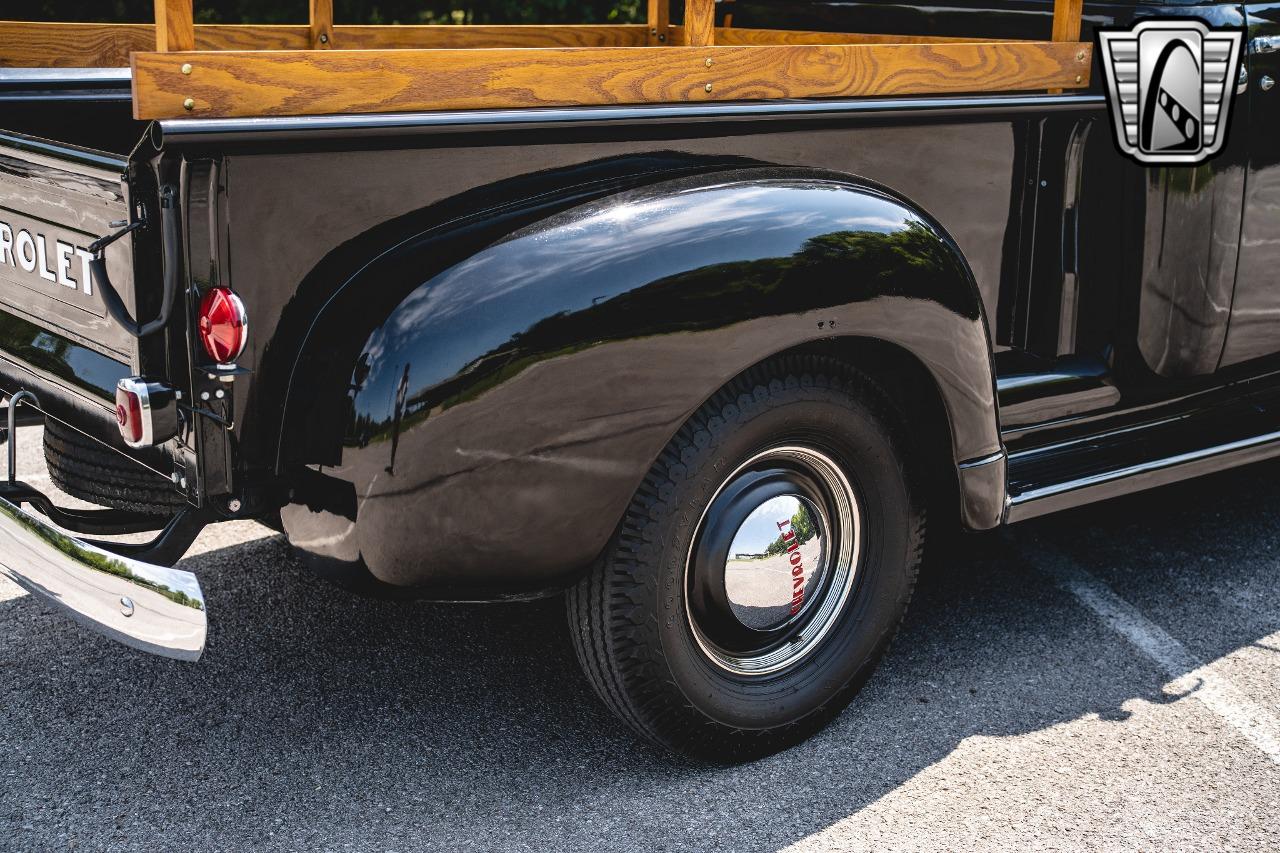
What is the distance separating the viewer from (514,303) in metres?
2.14

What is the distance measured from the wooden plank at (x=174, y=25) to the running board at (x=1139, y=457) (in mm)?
1799

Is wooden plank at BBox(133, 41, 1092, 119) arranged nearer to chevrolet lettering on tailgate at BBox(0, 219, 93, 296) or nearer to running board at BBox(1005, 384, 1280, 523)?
chevrolet lettering on tailgate at BBox(0, 219, 93, 296)

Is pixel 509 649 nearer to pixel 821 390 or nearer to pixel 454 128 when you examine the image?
pixel 821 390

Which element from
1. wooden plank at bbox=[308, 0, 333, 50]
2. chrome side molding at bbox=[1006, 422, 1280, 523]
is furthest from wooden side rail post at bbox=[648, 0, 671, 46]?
chrome side molding at bbox=[1006, 422, 1280, 523]

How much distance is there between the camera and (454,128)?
7.18ft

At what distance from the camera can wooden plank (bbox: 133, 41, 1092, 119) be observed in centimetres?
197

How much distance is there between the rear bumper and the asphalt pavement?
0.45 meters

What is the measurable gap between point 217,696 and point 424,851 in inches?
28.3

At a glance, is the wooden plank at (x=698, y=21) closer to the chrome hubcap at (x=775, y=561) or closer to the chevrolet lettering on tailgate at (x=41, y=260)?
the chrome hubcap at (x=775, y=561)

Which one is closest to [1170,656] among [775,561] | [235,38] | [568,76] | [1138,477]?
[1138,477]

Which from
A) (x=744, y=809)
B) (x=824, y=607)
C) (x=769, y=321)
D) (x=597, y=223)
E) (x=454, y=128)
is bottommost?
(x=744, y=809)

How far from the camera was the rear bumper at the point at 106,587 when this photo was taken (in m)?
2.12

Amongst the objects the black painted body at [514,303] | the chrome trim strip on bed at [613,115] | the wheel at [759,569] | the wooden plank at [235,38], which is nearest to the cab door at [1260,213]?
the chrome trim strip on bed at [613,115]

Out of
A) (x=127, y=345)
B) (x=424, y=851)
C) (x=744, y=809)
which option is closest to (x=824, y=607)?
(x=744, y=809)
